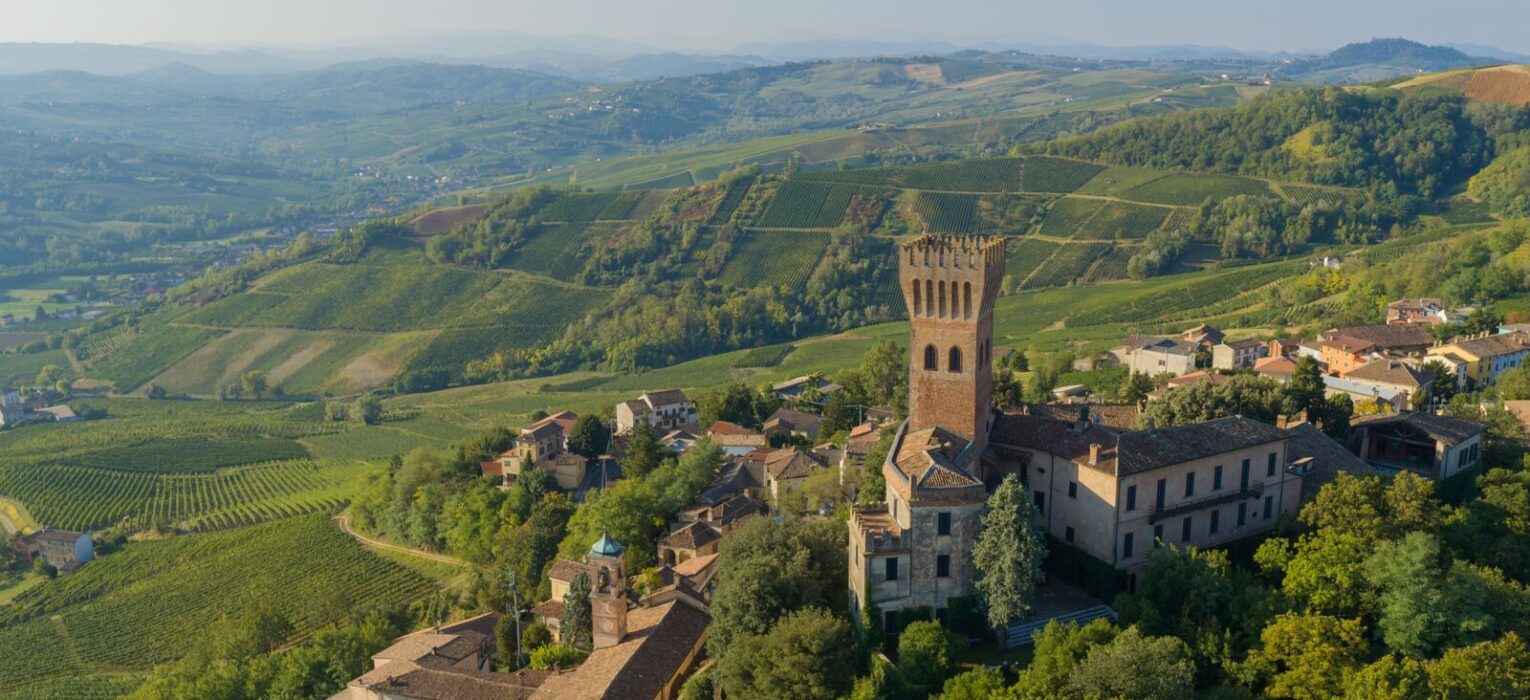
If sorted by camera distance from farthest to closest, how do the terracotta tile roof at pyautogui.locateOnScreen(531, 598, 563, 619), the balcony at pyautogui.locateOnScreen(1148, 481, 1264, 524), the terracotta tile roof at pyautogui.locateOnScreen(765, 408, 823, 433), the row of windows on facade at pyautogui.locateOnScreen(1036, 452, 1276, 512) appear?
the terracotta tile roof at pyautogui.locateOnScreen(765, 408, 823, 433)
the terracotta tile roof at pyautogui.locateOnScreen(531, 598, 563, 619)
the balcony at pyautogui.locateOnScreen(1148, 481, 1264, 524)
the row of windows on facade at pyautogui.locateOnScreen(1036, 452, 1276, 512)

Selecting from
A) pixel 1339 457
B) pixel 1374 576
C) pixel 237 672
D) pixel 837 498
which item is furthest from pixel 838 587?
pixel 237 672

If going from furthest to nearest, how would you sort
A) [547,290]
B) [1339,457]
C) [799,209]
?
1. [799,209]
2. [547,290]
3. [1339,457]

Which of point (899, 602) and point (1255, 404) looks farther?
point (1255, 404)

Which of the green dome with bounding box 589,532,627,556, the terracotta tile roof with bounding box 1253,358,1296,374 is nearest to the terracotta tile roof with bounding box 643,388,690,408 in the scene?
the terracotta tile roof with bounding box 1253,358,1296,374

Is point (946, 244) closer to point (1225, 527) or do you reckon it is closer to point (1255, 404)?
point (1225, 527)

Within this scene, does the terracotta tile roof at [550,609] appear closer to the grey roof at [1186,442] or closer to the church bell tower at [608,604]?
the church bell tower at [608,604]

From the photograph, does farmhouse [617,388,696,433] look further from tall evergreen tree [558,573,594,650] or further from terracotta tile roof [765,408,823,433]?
tall evergreen tree [558,573,594,650]

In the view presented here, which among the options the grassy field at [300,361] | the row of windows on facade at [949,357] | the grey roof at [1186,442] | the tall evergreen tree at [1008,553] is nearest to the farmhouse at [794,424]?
the row of windows on facade at [949,357]

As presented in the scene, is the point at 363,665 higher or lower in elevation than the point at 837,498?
lower
